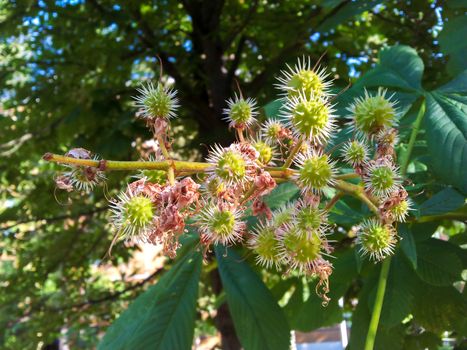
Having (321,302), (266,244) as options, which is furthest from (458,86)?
(321,302)

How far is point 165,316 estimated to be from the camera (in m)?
1.15

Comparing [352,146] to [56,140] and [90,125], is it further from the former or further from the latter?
[56,140]

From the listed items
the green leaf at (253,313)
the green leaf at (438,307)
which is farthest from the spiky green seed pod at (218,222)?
the green leaf at (438,307)

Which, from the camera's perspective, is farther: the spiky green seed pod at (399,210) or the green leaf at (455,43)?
the green leaf at (455,43)

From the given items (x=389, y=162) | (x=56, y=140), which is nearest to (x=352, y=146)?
(x=389, y=162)

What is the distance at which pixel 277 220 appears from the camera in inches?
38.8

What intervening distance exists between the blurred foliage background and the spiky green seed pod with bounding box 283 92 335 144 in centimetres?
169

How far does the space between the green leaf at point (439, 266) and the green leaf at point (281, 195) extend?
361 millimetres

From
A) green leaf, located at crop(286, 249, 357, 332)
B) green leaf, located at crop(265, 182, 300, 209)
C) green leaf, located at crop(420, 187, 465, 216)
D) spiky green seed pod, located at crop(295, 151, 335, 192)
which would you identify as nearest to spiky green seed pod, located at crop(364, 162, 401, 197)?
spiky green seed pod, located at crop(295, 151, 335, 192)

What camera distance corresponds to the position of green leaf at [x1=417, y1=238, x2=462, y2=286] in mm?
1255

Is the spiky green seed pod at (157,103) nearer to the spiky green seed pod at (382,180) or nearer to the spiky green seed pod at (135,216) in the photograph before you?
the spiky green seed pod at (135,216)

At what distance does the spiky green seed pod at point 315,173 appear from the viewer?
2.95ft

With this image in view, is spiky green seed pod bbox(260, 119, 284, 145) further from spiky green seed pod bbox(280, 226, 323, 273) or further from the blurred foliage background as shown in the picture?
the blurred foliage background

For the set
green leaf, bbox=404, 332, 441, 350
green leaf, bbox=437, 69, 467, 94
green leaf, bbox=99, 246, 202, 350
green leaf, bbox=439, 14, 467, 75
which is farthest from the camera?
green leaf, bbox=404, 332, 441, 350
